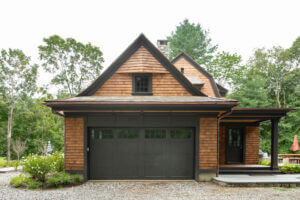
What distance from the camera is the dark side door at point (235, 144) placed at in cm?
1230

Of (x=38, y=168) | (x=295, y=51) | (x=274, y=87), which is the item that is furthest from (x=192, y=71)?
(x=295, y=51)

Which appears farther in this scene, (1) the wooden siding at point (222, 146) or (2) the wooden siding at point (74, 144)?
(1) the wooden siding at point (222, 146)

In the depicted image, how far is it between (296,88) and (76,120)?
24.9m

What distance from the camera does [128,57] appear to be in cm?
1000

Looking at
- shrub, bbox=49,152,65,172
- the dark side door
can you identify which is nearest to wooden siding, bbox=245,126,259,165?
the dark side door

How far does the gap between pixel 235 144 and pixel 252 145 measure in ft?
3.07

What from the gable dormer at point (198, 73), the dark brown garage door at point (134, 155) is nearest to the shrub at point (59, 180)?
the dark brown garage door at point (134, 155)

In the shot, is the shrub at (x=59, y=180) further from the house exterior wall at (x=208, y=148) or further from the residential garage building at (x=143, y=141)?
the house exterior wall at (x=208, y=148)

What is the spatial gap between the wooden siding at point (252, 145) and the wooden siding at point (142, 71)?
5426mm

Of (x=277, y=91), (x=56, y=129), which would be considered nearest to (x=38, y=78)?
(x=56, y=129)

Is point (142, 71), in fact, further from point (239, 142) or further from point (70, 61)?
point (70, 61)

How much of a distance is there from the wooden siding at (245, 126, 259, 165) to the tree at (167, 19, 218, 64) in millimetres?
21079

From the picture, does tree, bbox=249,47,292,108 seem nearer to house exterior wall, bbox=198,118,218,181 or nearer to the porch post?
the porch post

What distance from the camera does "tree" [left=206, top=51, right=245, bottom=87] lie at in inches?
1174
